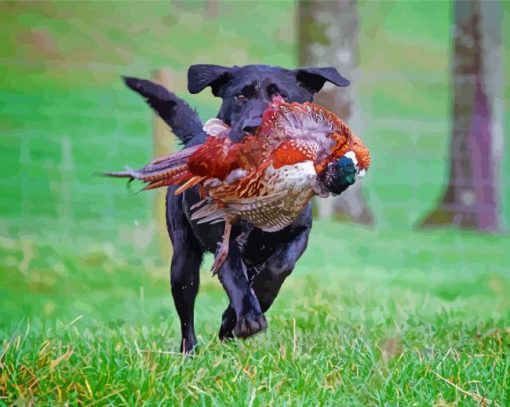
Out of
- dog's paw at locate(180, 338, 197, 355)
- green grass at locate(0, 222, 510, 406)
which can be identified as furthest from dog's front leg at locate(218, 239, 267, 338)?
dog's paw at locate(180, 338, 197, 355)

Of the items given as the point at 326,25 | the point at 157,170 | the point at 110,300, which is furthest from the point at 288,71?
the point at 326,25

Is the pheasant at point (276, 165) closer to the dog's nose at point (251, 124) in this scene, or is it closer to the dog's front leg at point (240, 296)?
the dog's nose at point (251, 124)

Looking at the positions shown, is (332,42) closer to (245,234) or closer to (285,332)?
(285,332)

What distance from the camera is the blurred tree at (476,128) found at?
8305 millimetres

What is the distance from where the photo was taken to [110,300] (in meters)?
5.15

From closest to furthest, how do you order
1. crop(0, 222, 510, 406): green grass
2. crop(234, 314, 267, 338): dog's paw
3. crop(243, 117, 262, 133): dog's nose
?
crop(0, 222, 510, 406): green grass, crop(243, 117, 262, 133): dog's nose, crop(234, 314, 267, 338): dog's paw

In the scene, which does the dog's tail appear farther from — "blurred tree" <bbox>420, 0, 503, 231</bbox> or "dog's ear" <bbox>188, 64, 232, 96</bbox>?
"blurred tree" <bbox>420, 0, 503, 231</bbox>

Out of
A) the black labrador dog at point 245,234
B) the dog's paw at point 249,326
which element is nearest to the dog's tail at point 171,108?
the black labrador dog at point 245,234

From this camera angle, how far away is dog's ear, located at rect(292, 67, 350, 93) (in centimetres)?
334

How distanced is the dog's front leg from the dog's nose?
45 cm

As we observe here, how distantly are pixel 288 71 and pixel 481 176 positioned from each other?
17.1 feet

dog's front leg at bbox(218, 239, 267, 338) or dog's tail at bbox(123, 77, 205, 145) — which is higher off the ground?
dog's tail at bbox(123, 77, 205, 145)

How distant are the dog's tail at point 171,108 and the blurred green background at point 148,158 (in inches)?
29.7

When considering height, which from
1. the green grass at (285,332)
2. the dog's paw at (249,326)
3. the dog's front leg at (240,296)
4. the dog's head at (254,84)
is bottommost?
the green grass at (285,332)
